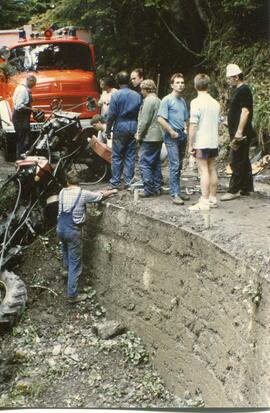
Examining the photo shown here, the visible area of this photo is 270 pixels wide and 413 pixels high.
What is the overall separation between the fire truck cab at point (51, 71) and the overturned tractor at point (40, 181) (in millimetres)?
1575

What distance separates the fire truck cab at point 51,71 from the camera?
1080 cm

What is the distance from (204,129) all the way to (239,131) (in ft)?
2.06

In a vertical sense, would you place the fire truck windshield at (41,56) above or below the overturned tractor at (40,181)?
above

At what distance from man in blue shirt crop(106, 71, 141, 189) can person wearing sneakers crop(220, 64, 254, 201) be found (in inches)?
49.2

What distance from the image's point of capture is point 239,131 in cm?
719

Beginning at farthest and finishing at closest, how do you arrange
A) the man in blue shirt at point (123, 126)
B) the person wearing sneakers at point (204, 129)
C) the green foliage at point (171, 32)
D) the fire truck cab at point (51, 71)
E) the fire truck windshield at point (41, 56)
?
the fire truck windshield at point (41, 56) → the fire truck cab at point (51, 71) → the green foliage at point (171, 32) → the man in blue shirt at point (123, 126) → the person wearing sneakers at point (204, 129)

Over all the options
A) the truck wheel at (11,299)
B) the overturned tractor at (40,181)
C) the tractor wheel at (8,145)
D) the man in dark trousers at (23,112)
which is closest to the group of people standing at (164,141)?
the truck wheel at (11,299)

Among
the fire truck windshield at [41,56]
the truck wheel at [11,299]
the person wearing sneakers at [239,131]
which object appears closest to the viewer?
the person wearing sneakers at [239,131]

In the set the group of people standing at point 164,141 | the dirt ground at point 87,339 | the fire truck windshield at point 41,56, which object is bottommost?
the dirt ground at point 87,339

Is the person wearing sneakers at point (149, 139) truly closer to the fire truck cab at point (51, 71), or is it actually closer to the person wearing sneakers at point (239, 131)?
the person wearing sneakers at point (239, 131)

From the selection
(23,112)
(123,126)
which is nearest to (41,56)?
(23,112)

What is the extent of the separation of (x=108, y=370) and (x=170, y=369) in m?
0.71

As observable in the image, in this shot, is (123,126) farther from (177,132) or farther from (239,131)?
(239,131)

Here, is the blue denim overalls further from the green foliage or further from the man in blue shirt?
the green foliage
